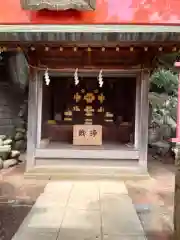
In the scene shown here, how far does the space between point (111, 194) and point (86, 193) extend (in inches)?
21.0

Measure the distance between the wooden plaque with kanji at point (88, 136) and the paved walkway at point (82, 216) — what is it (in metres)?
2.66

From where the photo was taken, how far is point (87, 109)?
10.8 meters

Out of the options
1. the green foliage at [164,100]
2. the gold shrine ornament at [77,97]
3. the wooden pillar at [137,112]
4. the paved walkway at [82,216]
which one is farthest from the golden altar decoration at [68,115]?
the green foliage at [164,100]

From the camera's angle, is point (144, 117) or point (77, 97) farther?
point (77, 97)

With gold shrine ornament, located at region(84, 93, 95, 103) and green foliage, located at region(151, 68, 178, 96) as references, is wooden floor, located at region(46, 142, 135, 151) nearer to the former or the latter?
gold shrine ornament, located at region(84, 93, 95, 103)

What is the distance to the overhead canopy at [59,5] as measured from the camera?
15.4ft

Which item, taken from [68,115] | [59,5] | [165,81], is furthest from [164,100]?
[59,5]

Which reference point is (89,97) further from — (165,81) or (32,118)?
(165,81)

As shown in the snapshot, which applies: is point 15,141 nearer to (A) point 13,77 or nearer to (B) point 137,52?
(A) point 13,77

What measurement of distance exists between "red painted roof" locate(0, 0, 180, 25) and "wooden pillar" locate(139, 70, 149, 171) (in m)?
4.04

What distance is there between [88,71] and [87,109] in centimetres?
205

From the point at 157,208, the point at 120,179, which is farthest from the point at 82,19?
the point at 120,179

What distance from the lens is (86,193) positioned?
6.82 m

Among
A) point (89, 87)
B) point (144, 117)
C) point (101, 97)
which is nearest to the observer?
point (144, 117)
